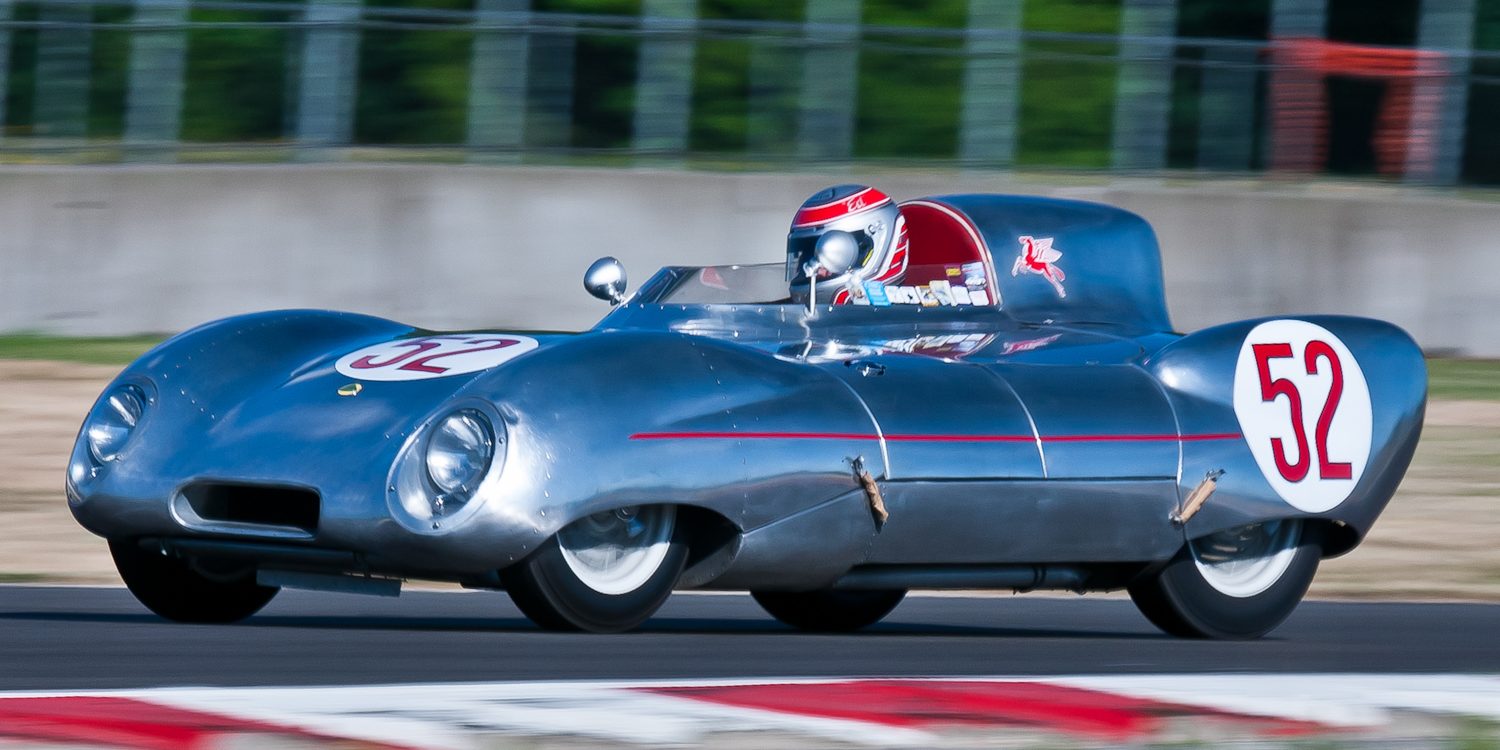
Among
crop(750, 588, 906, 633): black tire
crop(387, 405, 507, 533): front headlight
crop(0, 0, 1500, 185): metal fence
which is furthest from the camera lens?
crop(0, 0, 1500, 185): metal fence

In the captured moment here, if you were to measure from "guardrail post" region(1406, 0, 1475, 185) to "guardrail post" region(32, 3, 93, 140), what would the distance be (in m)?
7.83

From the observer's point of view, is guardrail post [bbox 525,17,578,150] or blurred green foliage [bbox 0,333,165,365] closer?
blurred green foliage [bbox 0,333,165,365]

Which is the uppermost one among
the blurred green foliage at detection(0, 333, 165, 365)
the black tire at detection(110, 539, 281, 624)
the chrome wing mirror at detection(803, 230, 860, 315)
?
the chrome wing mirror at detection(803, 230, 860, 315)

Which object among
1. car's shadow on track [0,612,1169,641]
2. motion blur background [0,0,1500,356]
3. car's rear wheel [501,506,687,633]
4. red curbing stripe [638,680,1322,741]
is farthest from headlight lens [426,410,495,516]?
Result: motion blur background [0,0,1500,356]

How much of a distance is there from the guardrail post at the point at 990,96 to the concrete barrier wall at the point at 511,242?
343mm

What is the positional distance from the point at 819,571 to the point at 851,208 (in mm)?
1597

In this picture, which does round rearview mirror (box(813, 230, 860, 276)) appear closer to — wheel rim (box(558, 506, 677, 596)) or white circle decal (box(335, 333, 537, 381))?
white circle decal (box(335, 333, 537, 381))

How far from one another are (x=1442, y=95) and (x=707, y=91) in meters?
4.52

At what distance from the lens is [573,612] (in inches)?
203

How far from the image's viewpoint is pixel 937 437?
5527 mm

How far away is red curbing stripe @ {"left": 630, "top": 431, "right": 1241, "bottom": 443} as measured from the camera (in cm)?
515

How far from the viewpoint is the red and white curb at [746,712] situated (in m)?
3.74

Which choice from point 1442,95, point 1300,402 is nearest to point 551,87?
point 1442,95

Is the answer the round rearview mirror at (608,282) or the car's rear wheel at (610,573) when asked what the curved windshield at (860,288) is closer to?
the round rearview mirror at (608,282)
